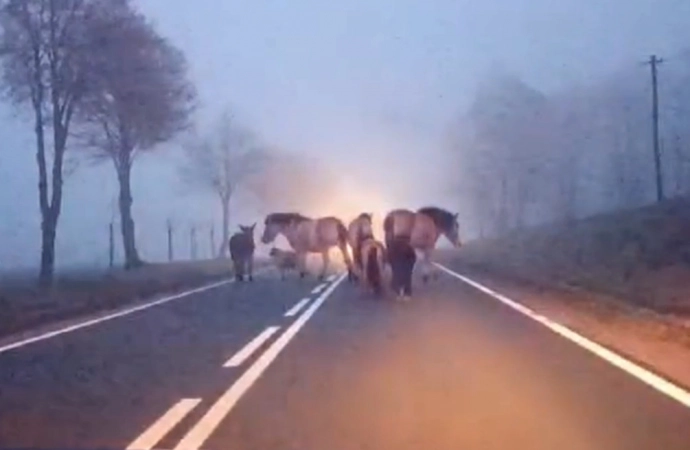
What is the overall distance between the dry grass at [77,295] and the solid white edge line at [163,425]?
11.6 metres

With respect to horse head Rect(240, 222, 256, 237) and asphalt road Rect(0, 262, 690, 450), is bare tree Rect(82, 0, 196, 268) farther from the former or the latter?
asphalt road Rect(0, 262, 690, 450)

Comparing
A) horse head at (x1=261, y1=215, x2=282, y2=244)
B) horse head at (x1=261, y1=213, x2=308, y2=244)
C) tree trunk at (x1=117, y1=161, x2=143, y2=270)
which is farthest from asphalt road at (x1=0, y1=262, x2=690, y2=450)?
tree trunk at (x1=117, y1=161, x2=143, y2=270)

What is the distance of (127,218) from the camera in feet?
195

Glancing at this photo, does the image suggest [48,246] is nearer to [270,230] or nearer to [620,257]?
[270,230]

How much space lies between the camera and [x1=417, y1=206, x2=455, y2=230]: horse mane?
4134cm

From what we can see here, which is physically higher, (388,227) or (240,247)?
(388,227)

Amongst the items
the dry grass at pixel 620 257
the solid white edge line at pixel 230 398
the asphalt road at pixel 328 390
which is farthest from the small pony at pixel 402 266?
the solid white edge line at pixel 230 398

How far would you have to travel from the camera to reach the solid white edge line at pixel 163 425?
9.80 m

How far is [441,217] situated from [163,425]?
103 ft

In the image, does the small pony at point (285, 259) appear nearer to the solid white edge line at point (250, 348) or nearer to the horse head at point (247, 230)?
the horse head at point (247, 230)

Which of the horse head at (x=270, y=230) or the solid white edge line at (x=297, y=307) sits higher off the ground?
the horse head at (x=270, y=230)

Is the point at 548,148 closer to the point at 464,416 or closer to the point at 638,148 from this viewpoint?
the point at 638,148

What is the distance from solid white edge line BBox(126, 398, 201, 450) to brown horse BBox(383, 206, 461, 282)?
Result: 2103 cm

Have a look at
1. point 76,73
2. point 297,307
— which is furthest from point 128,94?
point 297,307
